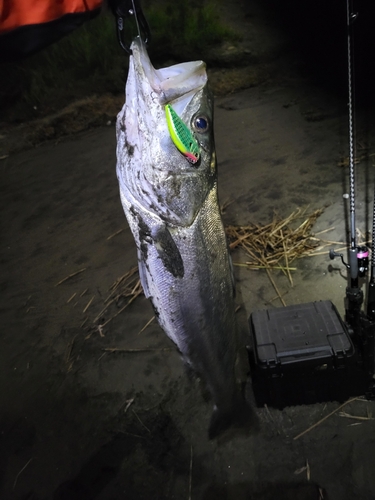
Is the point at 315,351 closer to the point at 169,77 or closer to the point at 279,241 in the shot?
the point at 169,77

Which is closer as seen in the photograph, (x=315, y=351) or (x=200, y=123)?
(x=200, y=123)

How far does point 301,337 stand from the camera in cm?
214

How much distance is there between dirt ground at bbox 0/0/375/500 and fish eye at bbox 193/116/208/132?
75.2 inches

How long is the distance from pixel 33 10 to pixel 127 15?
4.56 feet

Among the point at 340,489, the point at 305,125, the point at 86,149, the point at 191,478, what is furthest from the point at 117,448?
the point at 86,149

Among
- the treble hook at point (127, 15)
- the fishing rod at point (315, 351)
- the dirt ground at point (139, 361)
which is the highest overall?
the treble hook at point (127, 15)

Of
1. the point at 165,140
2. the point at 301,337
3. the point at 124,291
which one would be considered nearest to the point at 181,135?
the point at 165,140

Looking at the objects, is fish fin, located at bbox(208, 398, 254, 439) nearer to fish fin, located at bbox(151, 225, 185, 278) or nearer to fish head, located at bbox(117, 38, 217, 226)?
fish fin, located at bbox(151, 225, 185, 278)

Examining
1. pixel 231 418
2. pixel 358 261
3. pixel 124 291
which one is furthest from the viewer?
pixel 124 291

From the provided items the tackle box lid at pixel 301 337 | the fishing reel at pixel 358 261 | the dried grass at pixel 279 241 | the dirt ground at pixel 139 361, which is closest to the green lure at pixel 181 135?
the tackle box lid at pixel 301 337

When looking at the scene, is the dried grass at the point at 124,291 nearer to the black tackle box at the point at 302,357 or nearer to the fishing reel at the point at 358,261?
the black tackle box at the point at 302,357

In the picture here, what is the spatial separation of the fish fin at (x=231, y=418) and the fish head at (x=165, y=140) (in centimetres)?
130

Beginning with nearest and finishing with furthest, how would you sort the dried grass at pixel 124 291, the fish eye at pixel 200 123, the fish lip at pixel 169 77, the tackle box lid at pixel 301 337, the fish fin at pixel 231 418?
the fish lip at pixel 169 77 → the fish eye at pixel 200 123 → the tackle box lid at pixel 301 337 → the fish fin at pixel 231 418 → the dried grass at pixel 124 291

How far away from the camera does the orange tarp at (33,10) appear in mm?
2432
